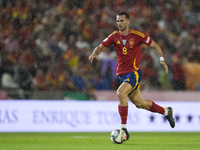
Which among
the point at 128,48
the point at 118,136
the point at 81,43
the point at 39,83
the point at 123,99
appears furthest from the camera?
the point at 81,43

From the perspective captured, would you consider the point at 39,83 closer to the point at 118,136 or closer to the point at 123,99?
the point at 123,99

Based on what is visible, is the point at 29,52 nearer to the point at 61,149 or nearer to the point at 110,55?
the point at 110,55

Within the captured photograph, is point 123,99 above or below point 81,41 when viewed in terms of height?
below

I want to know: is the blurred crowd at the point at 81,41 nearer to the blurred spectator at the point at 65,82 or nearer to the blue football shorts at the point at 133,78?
the blurred spectator at the point at 65,82

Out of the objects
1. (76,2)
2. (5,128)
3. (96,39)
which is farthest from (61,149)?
(76,2)

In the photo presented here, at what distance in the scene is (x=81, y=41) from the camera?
12.1 metres

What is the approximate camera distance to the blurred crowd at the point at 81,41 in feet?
35.2

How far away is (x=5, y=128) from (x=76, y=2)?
18.6ft

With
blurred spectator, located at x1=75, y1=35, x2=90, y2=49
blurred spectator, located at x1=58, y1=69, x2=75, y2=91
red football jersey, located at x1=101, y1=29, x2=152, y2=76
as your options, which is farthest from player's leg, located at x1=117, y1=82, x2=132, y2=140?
blurred spectator, located at x1=75, y1=35, x2=90, y2=49

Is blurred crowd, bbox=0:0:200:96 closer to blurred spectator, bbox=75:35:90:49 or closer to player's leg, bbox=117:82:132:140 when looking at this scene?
blurred spectator, bbox=75:35:90:49

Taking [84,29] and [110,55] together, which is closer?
[110,55]

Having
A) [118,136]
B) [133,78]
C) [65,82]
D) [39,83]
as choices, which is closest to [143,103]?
[133,78]

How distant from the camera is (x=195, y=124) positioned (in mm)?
10070

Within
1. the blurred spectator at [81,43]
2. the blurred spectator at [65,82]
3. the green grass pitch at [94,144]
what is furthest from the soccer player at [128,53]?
the blurred spectator at [81,43]
